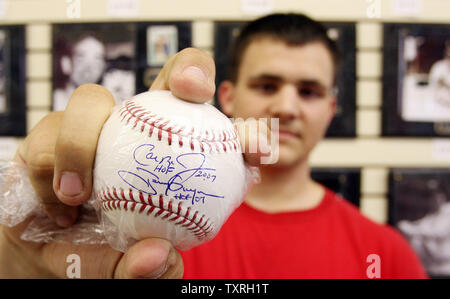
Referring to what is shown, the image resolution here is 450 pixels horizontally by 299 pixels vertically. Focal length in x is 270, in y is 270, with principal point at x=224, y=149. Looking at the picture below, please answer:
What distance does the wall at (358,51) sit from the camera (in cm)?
109

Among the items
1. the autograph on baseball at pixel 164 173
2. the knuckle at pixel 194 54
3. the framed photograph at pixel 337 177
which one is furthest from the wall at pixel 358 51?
the autograph on baseball at pixel 164 173

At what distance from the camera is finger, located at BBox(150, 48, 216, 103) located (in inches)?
13.6

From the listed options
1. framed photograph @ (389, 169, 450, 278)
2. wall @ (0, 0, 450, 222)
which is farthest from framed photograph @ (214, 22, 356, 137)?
framed photograph @ (389, 169, 450, 278)

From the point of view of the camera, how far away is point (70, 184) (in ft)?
1.10

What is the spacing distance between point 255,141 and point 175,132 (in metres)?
0.10

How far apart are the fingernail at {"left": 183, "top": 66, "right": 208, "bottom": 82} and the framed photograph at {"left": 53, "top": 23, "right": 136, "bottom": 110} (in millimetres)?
818

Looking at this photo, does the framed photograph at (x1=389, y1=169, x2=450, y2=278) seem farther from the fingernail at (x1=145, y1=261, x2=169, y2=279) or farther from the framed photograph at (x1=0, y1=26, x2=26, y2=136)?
the framed photograph at (x1=0, y1=26, x2=26, y2=136)

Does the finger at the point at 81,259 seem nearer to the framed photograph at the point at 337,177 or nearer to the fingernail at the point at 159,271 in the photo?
the fingernail at the point at 159,271

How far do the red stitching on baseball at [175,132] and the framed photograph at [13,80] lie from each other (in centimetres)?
107

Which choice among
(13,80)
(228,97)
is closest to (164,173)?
(228,97)

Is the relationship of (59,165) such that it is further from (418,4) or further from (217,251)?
(418,4)

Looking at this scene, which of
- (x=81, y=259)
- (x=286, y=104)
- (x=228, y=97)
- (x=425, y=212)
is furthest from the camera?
(x=425, y=212)

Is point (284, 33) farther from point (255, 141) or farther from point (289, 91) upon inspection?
point (255, 141)
